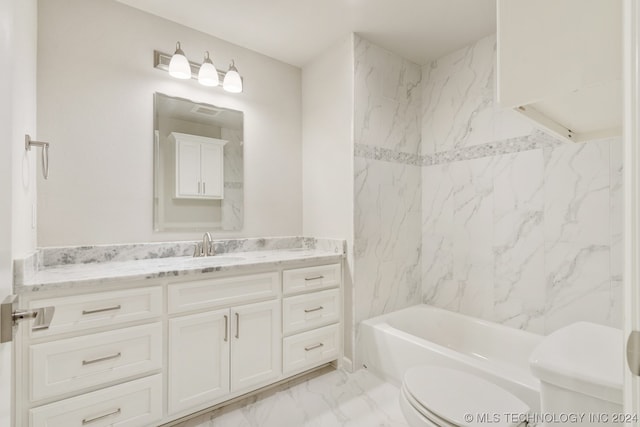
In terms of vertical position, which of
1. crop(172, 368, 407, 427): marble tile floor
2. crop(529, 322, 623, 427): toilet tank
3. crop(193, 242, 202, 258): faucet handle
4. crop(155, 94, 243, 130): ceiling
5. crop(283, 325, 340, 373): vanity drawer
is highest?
crop(155, 94, 243, 130): ceiling

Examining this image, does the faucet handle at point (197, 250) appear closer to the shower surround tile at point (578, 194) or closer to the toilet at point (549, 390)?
the toilet at point (549, 390)

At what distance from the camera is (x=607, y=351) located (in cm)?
107

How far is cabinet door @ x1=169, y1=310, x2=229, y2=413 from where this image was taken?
5.20 feet

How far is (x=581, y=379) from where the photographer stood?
942 millimetres

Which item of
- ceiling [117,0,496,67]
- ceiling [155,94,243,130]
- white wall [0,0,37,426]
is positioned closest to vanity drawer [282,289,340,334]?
white wall [0,0,37,426]

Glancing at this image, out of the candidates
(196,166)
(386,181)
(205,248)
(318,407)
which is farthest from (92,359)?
(386,181)

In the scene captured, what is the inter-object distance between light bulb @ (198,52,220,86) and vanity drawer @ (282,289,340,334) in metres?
1.60

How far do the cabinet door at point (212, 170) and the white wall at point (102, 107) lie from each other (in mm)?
333

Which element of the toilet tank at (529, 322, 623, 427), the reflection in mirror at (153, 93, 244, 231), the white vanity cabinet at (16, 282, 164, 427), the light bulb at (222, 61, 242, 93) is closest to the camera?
the toilet tank at (529, 322, 623, 427)

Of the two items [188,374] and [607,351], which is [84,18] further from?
[607,351]

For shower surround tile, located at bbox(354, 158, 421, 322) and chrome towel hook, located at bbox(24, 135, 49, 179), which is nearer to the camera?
chrome towel hook, located at bbox(24, 135, 49, 179)

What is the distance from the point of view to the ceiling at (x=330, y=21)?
1986 millimetres

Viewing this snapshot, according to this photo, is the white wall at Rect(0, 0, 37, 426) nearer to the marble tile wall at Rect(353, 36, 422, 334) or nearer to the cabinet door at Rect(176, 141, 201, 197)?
the cabinet door at Rect(176, 141, 201, 197)

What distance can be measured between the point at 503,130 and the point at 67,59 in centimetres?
289
